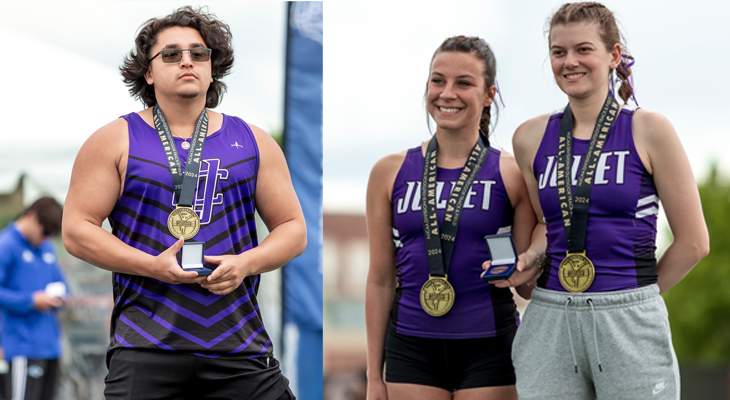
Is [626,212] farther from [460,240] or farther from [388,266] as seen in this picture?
[388,266]

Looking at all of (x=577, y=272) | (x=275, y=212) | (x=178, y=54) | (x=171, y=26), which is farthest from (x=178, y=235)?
(x=577, y=272)

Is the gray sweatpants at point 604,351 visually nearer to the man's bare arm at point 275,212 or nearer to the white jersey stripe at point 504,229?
the white jersey stripe at point 504,229

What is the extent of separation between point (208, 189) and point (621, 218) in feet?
4.30

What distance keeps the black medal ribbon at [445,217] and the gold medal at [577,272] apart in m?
0.47

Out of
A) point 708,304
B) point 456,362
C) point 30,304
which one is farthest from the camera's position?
point 708,304

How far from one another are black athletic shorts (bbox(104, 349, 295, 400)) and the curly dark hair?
2.91ft

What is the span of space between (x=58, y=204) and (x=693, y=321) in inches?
972

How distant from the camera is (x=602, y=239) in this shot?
2137 millimetres

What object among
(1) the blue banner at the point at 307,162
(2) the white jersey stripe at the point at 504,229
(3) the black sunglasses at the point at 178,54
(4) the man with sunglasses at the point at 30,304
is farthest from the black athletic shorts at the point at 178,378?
(4) the man with sunglasses at the point at 30,304

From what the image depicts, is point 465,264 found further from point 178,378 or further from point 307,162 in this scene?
point 307,162

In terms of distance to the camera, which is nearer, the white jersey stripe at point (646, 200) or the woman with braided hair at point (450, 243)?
the white jersey stripe at point (646, 200)

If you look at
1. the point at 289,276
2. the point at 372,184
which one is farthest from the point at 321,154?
the point at 372,184

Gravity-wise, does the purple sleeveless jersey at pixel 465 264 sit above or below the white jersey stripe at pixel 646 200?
below

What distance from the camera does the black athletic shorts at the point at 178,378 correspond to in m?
1.93
